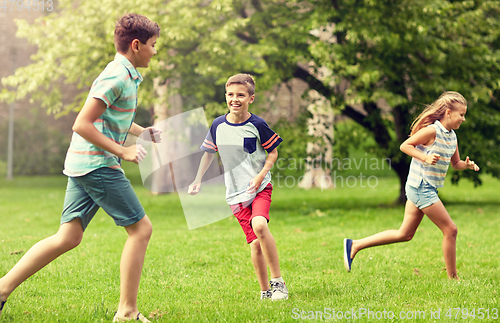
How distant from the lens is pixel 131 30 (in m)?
3.19

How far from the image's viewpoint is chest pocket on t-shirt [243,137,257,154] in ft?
13.1

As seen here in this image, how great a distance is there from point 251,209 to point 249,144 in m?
0.53

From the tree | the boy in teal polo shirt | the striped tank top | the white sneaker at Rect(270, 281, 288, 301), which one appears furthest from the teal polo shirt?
the tree

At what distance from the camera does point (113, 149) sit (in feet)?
9.79

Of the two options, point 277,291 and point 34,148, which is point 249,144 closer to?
point 277,291

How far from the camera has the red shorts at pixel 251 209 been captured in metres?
3.91

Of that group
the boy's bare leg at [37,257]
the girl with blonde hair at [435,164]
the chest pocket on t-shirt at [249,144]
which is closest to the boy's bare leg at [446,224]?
the girl with blonde hair at [435,164]

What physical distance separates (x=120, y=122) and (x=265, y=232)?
141cm

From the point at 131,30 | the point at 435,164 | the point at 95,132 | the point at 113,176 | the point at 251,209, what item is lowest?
the point at 251,209

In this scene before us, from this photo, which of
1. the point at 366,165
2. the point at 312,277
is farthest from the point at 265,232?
the point at 366,165

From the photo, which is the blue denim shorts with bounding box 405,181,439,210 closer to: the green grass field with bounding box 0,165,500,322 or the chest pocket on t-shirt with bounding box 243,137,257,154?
the green grass field with bounding box 0,165,500,322

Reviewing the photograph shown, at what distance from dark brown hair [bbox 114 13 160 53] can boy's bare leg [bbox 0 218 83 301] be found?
4.06 ft

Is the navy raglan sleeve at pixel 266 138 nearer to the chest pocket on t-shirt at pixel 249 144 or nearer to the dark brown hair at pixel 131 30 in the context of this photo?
the chest pocket on t-shirt at pixel 249 144

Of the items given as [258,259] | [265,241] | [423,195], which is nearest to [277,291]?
[258,259]
